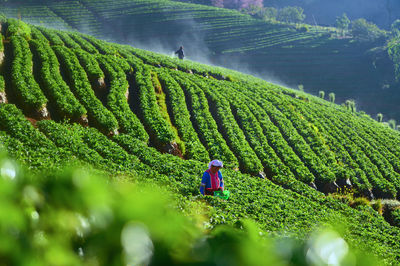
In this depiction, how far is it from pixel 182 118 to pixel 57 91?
7450 mm

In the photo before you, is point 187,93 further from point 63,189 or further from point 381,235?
point 63,189

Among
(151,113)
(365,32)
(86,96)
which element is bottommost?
(151,113)

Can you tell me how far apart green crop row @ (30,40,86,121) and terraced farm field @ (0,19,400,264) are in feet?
0.23

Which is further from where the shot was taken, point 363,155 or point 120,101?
point 363,155

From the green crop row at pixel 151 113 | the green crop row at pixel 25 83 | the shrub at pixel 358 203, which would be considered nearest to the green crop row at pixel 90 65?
the green crop row at pixel 151 113

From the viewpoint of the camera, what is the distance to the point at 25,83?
59.7ft

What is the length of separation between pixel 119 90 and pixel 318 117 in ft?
60.5

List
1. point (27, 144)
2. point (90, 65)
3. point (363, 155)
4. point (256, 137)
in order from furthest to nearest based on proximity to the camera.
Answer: point (90, 65), point (363, 155), point (256, 137), point (27, 144)

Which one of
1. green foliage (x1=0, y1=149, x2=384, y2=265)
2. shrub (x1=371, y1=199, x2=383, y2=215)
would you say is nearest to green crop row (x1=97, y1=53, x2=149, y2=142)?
shrub (x1=371, y1=199, x2=383, y2=215)

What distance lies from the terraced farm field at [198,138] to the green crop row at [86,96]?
0.07 m

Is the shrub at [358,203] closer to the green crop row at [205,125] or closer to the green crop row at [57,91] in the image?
the green crop row at [205,125]

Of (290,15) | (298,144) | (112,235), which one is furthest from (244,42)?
(112,235)

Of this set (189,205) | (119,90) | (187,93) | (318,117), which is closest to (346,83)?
(318,117)

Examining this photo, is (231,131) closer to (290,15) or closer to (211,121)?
(211,121)
